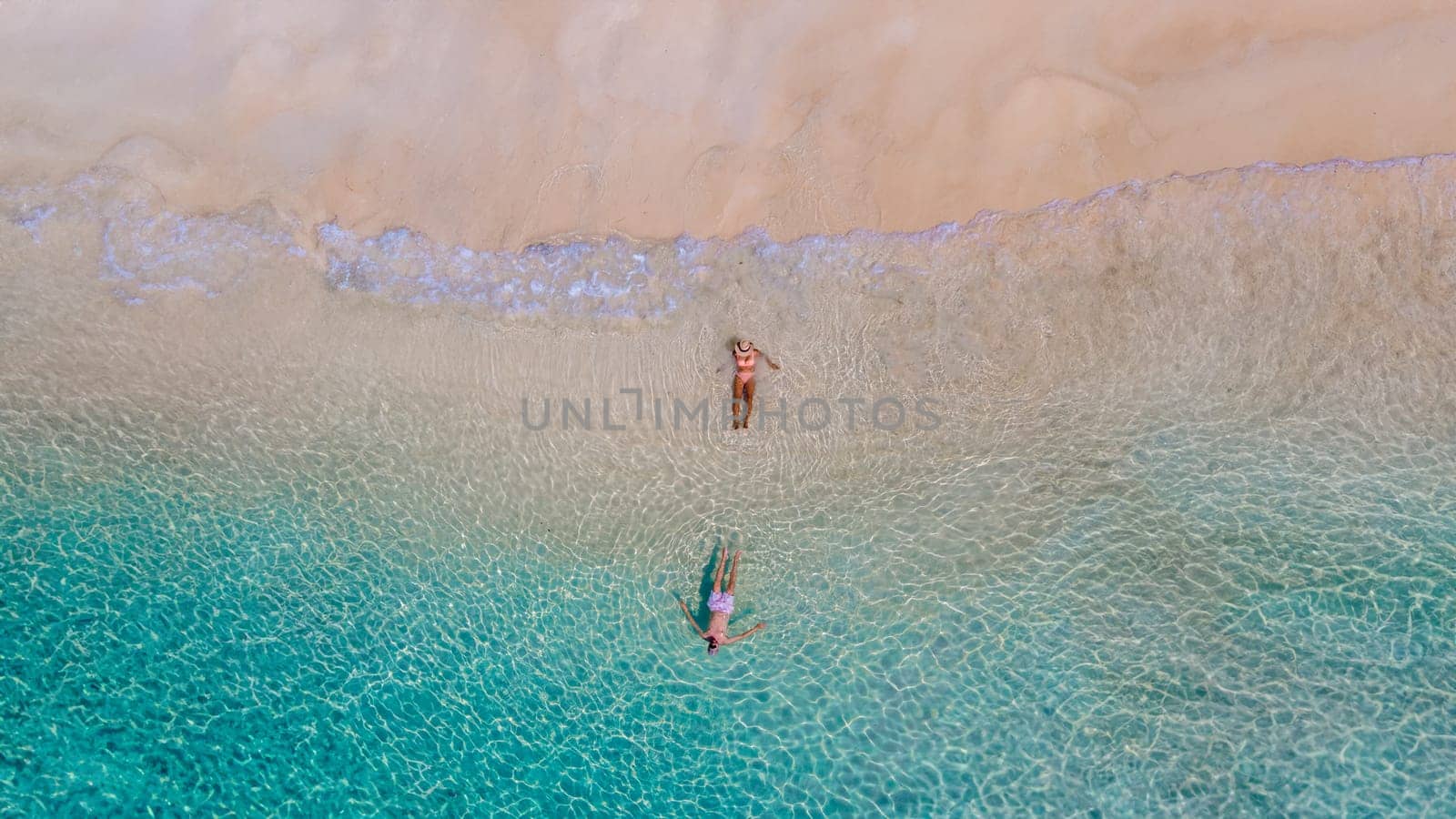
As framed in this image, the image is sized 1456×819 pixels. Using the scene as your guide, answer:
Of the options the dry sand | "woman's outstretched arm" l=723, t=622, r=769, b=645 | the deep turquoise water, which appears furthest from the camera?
"woman's outstretched arm" l=723, t=622, r=769, b=645

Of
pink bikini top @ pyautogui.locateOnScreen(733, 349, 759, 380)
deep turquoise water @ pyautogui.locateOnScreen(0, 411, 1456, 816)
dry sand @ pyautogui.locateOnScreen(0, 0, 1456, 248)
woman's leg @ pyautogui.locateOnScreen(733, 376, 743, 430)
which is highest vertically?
dry sand @ pyautogui.locateOnScreen(0, 0, 1456, 248)

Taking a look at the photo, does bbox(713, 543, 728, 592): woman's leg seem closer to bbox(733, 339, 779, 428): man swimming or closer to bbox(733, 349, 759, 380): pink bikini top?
bbox(733, 339, 779, 428): man swimming

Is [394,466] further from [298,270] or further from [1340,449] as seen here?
[1340,449]

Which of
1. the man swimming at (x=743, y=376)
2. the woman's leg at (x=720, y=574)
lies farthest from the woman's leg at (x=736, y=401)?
the woman's leg at (x=720, y=574)

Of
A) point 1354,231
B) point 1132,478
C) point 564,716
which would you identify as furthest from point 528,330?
point 1354,231

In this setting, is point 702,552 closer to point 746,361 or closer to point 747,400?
point 747,400

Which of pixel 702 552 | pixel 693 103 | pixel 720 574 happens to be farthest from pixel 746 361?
pixel 693 103

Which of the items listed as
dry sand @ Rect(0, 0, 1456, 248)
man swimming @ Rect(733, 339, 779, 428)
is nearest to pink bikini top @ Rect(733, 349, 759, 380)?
man swimming @ Rect(733, 339, 779, 428)

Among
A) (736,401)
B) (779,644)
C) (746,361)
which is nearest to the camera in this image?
(746,361)

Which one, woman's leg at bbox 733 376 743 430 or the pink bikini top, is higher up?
the pink bikini top
